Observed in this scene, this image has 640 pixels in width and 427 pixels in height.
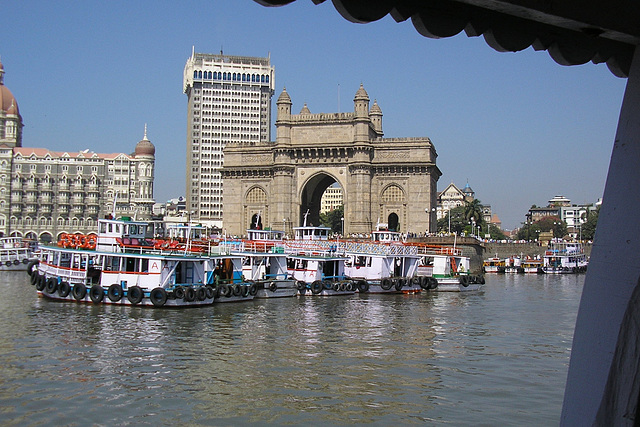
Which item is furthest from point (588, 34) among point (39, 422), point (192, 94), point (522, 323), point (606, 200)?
point (192, 94)

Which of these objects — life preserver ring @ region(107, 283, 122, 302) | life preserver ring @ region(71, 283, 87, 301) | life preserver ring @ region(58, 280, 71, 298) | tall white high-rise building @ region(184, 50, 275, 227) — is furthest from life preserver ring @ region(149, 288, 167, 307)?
tall white high-rise building @ region(184, 50, 275, 227)

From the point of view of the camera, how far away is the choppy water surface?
546 inches

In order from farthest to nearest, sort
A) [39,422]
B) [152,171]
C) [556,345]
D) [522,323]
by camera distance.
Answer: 1. [152,171]
2. [522,323]
3. [556,345]
4. [39,422]

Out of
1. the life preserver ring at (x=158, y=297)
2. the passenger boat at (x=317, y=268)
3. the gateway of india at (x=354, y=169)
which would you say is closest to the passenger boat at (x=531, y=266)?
the gateway of india at (x=354, y=169)

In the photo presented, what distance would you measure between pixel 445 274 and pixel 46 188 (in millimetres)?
80973

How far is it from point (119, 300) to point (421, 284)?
20295mm

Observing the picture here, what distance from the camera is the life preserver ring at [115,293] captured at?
2995 cm

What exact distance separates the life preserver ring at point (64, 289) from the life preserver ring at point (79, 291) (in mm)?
410

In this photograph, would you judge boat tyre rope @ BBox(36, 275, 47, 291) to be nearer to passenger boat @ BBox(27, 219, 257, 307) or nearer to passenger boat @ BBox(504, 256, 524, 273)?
passenger boat @ BBox(27, 219, 257, 307)

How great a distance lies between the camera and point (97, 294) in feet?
99.3

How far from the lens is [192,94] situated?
141 meters

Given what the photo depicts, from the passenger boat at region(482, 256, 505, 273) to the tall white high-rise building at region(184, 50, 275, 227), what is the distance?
211 ft

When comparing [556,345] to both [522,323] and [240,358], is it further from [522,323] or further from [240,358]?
[240,358]

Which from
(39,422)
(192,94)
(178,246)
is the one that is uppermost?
(192,94)
